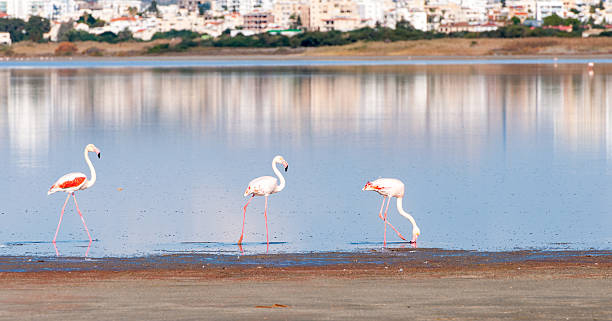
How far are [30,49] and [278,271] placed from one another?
169979 mm

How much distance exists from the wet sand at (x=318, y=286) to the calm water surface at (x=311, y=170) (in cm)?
105

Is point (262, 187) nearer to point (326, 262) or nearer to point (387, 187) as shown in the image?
point (387, 187)

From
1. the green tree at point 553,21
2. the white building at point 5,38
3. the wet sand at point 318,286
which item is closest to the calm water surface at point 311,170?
the wet sand at point 318,286

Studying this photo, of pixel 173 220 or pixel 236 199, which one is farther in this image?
pixel 236 199

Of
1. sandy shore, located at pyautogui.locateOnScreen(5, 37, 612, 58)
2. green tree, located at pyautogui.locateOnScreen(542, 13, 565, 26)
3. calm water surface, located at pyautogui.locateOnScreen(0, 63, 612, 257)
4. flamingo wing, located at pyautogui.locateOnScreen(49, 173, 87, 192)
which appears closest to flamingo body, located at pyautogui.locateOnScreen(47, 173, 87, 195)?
flamingo wing, located at pyautogui.locateOnScreen(49, 173, 87, 192)

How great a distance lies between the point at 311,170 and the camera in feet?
69.1

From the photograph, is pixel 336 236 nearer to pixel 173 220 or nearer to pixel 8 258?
pixel 173 220

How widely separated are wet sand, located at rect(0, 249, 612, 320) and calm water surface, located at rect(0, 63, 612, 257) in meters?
1.05

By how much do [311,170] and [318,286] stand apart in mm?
11105

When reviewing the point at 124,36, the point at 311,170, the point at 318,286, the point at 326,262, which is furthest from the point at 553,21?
the point at 318,286

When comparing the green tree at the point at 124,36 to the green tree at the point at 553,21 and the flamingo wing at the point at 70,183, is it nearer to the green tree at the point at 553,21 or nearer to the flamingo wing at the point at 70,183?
the green tree at the point at 553,21

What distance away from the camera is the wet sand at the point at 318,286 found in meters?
8.62

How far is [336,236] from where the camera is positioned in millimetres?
13977

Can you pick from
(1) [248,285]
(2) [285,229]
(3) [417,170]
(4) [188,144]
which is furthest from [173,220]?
(4) [188,144]
